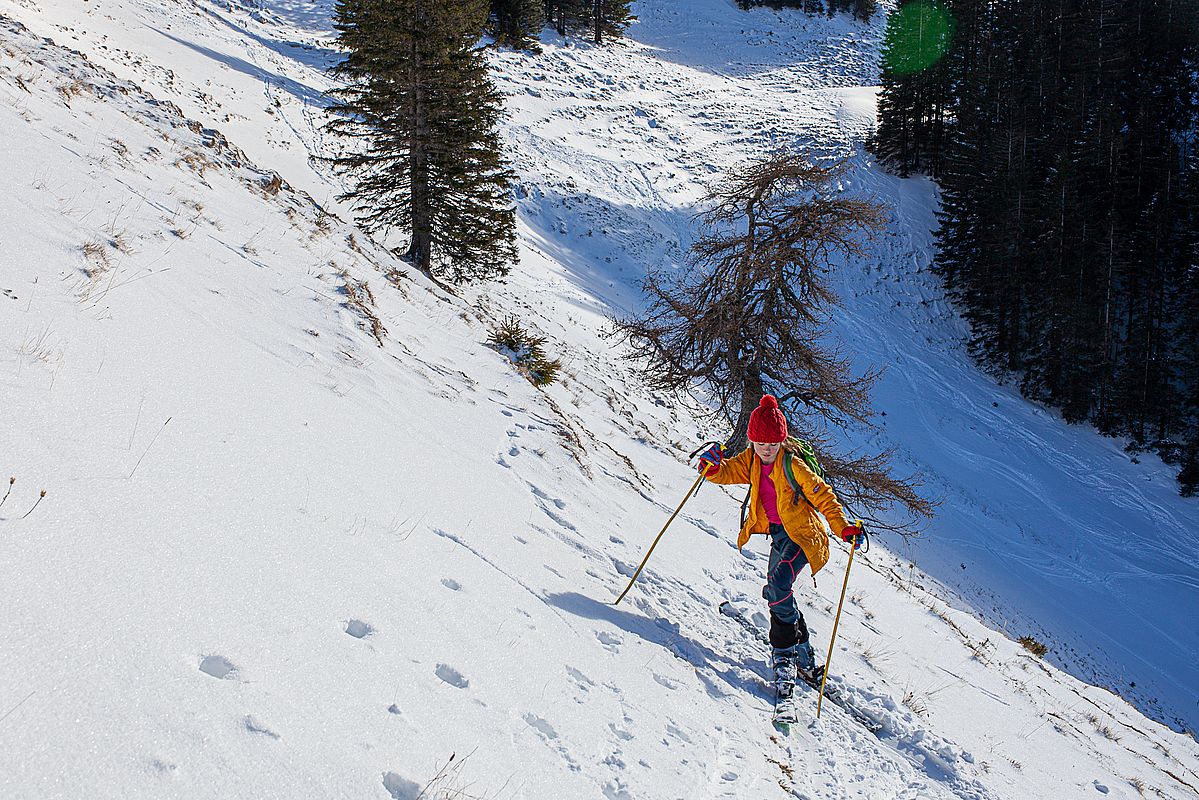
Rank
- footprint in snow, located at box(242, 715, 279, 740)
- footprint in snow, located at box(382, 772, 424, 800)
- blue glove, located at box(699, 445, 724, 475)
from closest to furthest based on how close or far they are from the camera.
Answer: footprint in snow, located at box(242, 715, 279, 740) < footprint in snow, located at box(382, 772, 424, 800) < blue glove, located at box(699, 445, 724, 475)

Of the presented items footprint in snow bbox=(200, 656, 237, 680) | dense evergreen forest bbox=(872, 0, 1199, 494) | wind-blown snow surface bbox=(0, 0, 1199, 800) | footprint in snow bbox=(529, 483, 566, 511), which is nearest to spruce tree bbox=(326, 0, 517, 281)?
wind-blown snow surface bbox=(0, 0, 1199, 800)

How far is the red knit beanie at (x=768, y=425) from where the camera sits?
5230 mm

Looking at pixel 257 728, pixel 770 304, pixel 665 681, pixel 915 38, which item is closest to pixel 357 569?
pixel 257 728

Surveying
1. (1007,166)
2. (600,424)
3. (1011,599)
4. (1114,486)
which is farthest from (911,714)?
(1007,166)

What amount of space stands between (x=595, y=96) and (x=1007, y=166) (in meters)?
26.1

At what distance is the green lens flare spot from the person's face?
4732 centimetres

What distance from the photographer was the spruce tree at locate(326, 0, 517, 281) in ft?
48.5

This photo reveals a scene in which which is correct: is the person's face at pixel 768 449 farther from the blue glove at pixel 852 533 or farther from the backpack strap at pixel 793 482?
the blue glove at pixel 852 533

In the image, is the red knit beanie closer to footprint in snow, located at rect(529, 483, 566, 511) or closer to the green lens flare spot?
footprint in snow, located at rect(529, 483, 566, 511)

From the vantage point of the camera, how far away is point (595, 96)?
146ft

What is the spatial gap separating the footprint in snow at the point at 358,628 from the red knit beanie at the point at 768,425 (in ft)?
10.7

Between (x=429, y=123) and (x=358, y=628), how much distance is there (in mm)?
14883

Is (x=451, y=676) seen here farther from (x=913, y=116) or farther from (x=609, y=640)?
(x=913, y=116)

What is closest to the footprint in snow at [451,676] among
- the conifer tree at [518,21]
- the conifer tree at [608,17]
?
the conifer tree at [518,21]
